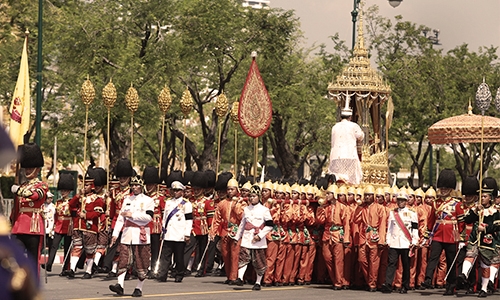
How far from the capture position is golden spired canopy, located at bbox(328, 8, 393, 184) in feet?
70.3

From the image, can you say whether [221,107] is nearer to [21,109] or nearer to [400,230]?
[21,109]

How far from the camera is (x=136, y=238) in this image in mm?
15039

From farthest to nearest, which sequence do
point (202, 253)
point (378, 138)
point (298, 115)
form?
1. point (298, 115)
2. point (378, 138)
3. point (202, 253)

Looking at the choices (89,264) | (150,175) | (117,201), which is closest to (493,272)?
(150,175)

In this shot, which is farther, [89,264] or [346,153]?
[346,153]

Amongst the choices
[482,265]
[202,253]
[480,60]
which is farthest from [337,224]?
[480,60]

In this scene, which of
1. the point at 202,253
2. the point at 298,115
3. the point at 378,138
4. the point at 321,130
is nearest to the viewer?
the point at 202,253

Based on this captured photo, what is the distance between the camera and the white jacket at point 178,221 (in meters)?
18.3

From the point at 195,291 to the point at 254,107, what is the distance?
21.4ft

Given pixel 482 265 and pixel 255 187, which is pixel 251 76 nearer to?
pixel 255 187

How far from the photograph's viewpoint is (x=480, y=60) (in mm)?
42656

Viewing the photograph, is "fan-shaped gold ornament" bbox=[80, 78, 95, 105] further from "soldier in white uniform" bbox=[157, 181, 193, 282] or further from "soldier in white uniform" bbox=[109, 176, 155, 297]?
"soldier in white uniform" bbox=[109, 176, 155, 297]

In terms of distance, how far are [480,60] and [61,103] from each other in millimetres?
17148

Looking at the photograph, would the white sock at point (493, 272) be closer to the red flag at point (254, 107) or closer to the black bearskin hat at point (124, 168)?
the red flag at point (254, 107)
